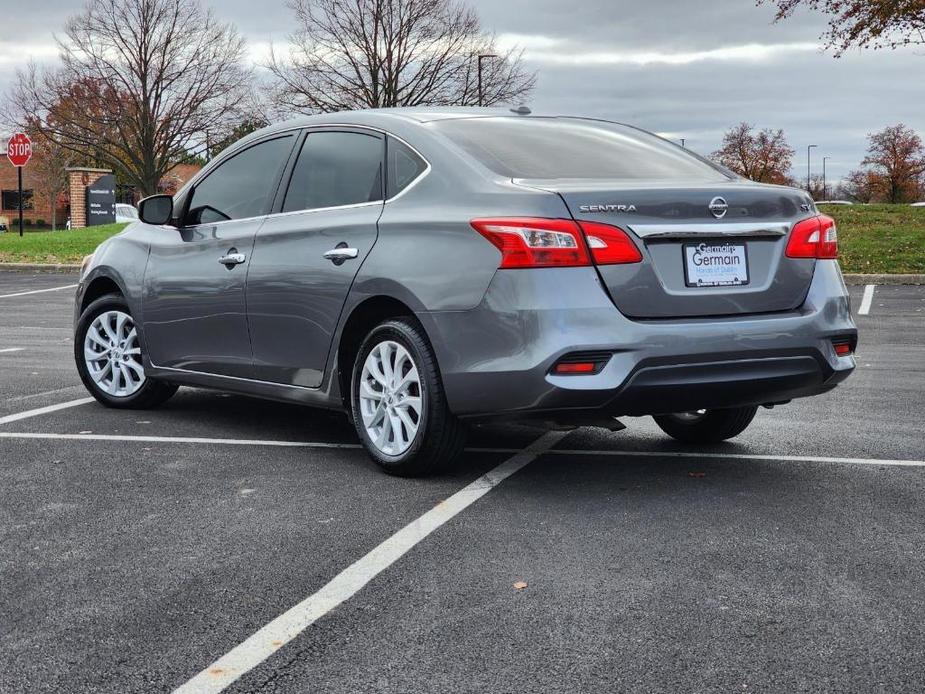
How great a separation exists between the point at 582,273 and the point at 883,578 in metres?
1.64

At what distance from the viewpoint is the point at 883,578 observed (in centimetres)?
406

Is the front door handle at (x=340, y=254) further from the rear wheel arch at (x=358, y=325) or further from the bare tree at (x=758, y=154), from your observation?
the bare tree at (x=758, y=154)

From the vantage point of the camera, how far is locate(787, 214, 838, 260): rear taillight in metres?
5.39

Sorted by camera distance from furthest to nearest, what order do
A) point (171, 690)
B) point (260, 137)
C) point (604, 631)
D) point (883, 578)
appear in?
point (260, 137) < point (883, 578) < point (604, 631) < point (171, 690)

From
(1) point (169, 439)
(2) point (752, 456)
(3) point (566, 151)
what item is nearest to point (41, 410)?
(1) point (169, 439)

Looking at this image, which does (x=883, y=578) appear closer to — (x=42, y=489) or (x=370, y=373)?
(x=370, y=373)

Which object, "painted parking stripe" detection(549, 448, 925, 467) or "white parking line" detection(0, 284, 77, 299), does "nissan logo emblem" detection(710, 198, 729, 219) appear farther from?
"white parking line" detection(0, 284, 77, 299)

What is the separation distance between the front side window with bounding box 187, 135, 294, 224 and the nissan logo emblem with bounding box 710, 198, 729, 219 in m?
2.45

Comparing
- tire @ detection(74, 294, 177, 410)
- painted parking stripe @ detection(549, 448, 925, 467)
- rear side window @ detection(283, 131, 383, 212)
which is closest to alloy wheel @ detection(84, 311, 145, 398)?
tire @ detection(74, 294, 177, 410)

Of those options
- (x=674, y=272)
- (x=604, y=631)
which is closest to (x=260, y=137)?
(x=674, y=272)

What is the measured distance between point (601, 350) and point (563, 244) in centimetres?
45

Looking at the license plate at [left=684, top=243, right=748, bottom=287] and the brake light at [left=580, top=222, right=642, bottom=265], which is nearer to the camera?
the brake light at [left=580, top=222, right=642, bottom=265]

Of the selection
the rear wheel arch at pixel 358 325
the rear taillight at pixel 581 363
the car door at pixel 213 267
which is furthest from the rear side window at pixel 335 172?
the rear taillight at pixel 581 363

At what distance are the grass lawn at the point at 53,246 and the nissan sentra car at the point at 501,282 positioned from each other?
2118 cm
